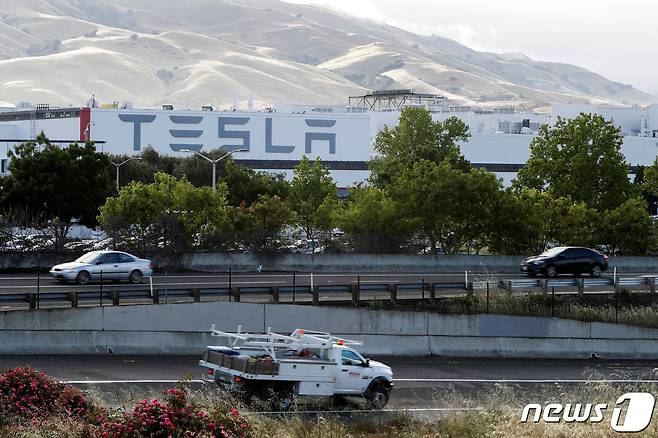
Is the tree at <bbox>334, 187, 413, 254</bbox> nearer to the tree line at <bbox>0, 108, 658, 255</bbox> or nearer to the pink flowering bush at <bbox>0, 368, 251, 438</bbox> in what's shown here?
the tree line at <bbox>0, 108, 658, 255</bbox>

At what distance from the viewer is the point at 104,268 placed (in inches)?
1796

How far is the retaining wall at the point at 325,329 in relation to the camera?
32.9 metres

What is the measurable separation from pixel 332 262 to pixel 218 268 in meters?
5.55

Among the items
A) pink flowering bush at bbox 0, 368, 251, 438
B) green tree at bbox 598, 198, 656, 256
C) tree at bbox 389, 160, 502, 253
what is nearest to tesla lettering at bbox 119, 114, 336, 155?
tree at bbox 389, 160, 502, 253

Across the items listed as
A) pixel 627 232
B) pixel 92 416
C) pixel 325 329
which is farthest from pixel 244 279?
pixel 92 416

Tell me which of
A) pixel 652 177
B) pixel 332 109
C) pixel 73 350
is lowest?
pixel 73 350

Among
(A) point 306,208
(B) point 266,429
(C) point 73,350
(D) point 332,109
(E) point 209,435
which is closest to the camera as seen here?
(E) point 209,435

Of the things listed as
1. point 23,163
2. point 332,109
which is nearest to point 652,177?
point 23,163

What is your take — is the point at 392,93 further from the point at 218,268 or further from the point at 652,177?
the point at 218,268

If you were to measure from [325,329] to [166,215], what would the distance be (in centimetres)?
1997

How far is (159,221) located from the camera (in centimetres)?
5603

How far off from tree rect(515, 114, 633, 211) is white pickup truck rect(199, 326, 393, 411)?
50530 mm

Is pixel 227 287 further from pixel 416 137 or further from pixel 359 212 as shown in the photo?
pixel 416 137

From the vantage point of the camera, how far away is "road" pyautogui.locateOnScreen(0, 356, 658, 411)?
26.2 metres
